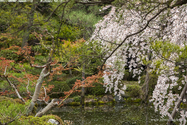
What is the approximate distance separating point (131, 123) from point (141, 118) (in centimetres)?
89

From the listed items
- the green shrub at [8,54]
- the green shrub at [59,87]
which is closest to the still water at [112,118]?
the green shrub at [59,87]

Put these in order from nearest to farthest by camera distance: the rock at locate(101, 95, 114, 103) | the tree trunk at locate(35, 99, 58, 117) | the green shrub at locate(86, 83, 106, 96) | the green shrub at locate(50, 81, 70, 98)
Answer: the tree trunk at locate(35, 99, 58, 117) → the green shrub at locate(50, 81, 70, 98) → the rock at locate(101, 95, 114, 103) → the green shrub at locate(86, 83, 106, 96)

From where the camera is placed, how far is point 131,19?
5.84 meters

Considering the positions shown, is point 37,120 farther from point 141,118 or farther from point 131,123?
point 141,118

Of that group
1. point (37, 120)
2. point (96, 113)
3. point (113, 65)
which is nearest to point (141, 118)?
point (96, 113)

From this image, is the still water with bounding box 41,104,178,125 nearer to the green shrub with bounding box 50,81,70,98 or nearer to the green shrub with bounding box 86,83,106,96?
the green shrub with bounding box 50,81,70,98

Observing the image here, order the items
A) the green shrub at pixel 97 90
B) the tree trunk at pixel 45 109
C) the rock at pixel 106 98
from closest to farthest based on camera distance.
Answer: the tree trunk at pixel 45 109 < the rock at pixel 106 98 < the green shrub at pixel 97 90

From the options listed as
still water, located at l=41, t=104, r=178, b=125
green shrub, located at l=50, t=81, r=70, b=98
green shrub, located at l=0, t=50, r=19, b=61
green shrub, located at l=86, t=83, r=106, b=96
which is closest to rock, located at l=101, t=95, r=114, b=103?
green shrub, located at l=86, t=83, r=106, b=96

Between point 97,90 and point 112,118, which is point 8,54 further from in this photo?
point 112,118

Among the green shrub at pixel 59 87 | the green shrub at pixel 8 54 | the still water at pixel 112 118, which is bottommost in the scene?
the still water at pixel 112 118

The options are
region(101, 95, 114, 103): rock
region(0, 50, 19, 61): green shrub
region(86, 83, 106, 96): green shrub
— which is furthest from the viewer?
region(86, 83, 106, 96): green shrub

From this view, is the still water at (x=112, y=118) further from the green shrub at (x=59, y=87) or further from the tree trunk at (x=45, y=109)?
the tree trunk at (x=45, y=109)

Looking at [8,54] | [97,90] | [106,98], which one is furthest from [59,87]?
[8,54]

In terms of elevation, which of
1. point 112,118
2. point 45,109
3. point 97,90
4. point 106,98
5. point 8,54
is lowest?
point 106,98
